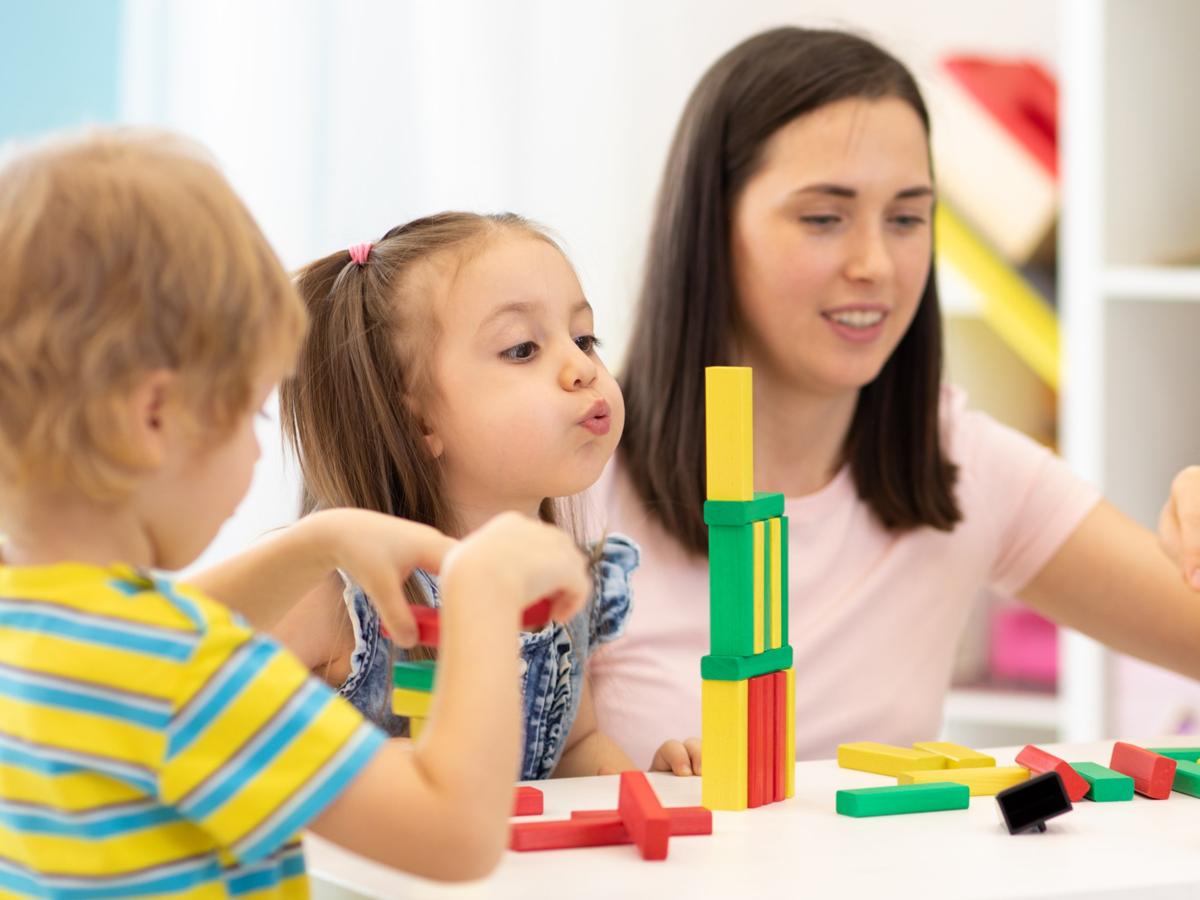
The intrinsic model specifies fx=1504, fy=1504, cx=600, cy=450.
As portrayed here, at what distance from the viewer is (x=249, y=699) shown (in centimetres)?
61

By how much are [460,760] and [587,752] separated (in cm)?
55

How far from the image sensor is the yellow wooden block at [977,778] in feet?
3.01

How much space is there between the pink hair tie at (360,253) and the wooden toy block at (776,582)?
0.36 m

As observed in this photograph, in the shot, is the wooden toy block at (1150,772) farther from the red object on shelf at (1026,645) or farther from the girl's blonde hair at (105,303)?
the red object on shelf at (1026,645)

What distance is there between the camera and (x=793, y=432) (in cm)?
141

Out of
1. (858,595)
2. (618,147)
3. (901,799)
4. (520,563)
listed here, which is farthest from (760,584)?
(618,147)

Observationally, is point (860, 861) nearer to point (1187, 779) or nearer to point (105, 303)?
point (1187, 779)

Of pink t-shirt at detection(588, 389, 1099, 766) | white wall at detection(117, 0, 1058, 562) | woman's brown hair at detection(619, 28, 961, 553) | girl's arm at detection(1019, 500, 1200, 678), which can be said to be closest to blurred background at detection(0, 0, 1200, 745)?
white wall at detection(117, 0, 1058, 562)

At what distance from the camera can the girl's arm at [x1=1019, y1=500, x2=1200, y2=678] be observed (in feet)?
4.39

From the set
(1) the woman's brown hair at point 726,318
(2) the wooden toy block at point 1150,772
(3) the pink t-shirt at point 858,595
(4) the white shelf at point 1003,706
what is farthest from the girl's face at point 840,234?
(4) the white shelf at point 1003,706

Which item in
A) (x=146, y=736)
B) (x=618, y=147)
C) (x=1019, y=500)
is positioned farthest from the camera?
(x=618, y=147)

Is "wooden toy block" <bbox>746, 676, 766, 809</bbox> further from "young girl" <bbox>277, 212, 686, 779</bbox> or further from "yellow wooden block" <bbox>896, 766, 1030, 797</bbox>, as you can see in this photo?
"young girl" <bbox>277, 212, 686, 779</bbox>

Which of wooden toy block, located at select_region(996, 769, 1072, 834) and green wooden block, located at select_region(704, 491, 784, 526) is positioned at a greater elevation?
green wooden block, located at select_region(704, 491, 784, 526)

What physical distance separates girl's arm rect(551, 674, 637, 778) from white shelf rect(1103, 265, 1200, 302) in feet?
3.21
